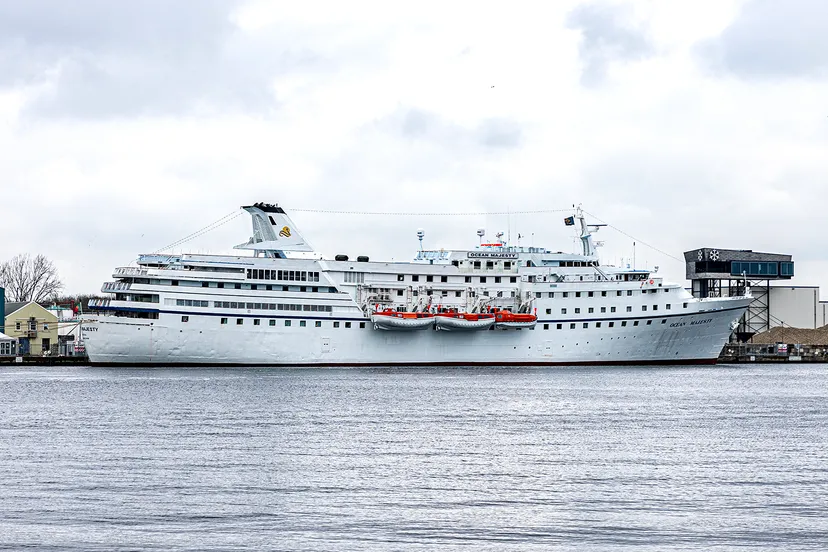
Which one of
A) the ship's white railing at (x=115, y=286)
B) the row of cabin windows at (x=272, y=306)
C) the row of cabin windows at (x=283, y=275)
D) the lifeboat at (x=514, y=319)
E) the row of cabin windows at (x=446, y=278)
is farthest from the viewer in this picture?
the row of cabin windows at (x=446, y=278)

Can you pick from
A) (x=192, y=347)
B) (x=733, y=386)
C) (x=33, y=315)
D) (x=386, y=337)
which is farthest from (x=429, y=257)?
(x=33, y=315)

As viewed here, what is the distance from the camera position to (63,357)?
8956 centimetres

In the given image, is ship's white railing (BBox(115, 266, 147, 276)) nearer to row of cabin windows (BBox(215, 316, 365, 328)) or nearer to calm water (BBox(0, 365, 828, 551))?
row of cabin windows (BBox(215, 316, 365, 328))

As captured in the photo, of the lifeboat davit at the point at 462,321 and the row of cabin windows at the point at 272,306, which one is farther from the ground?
the row of cabin windows at the point at 272,306

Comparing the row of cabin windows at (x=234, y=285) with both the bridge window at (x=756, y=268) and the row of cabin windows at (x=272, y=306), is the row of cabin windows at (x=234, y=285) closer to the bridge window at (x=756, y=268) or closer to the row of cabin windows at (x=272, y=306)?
the row of cabin windows at (x=272, y=306)

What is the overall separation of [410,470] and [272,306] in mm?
43014

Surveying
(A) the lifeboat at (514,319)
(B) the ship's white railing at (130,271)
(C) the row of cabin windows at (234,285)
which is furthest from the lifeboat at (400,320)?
(B) the ship's white railing at (130,271)

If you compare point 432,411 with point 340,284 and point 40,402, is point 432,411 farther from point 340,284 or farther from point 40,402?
point 340,284

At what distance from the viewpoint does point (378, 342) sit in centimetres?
7619

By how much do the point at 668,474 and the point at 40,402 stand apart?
31177 mm

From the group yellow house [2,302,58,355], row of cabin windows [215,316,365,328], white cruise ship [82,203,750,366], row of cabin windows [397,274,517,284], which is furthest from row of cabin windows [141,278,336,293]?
yellow house [2,302,58,355]

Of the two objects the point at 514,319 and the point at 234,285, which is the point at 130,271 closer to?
the point at 234,285

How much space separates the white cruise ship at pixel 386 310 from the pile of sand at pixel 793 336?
32.8 m

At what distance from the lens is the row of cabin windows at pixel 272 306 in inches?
2862
